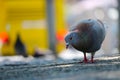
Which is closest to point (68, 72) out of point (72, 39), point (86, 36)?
point (72, 39)

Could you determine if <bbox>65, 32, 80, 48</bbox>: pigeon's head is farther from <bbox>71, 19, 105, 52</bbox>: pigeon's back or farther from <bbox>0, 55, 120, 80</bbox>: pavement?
<bbox>0, 55, 120, 80</bbox>: pavement

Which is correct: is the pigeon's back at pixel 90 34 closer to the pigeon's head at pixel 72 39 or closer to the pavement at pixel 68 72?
the pigeon's head at pixel 72 39

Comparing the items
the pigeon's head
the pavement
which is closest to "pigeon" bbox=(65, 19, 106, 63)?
the pigeon's head

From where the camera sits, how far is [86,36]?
8164 mm

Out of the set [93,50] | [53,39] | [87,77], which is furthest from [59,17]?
[87,77]

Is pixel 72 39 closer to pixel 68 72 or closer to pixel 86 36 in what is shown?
pixel 86 36

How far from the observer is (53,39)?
20.2m

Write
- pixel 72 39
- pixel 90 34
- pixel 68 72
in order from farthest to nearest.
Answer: pixel 90 34 → pixel 72 39 → pixel 68 72

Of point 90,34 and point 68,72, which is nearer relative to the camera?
point 68,72

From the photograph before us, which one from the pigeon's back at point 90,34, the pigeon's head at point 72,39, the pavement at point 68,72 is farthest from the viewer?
the pigeon's back at point 90,34

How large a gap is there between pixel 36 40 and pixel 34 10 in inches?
43.7

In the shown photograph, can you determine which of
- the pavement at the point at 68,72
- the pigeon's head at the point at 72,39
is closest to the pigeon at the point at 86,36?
the pigeon's head at the point at 72,39

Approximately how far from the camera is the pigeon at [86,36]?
26.6ft

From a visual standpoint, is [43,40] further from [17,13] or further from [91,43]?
[91,43]
